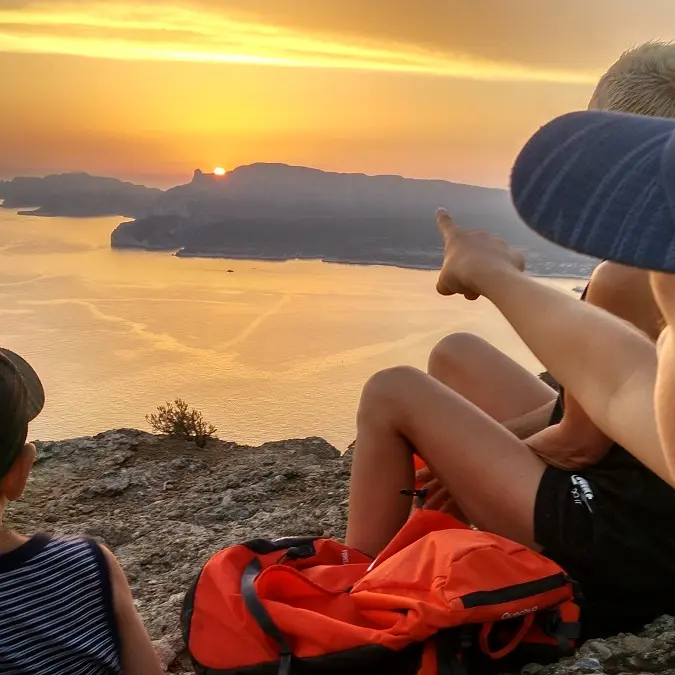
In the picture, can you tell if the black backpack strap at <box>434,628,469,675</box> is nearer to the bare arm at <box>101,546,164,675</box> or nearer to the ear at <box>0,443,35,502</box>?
the bare arm at <box>101,546,164,675</box>

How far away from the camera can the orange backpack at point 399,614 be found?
163 centimetres

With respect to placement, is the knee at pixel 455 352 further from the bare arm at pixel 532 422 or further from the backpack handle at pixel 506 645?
the backpack handle at pixel 506 645

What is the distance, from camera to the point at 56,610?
57.7 inches

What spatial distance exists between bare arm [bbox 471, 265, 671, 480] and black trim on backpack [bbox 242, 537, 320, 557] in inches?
30.5

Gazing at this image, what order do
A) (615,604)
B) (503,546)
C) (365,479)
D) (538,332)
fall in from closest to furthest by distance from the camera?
(538,332) < (503,546) < (615,604) < (365,479)

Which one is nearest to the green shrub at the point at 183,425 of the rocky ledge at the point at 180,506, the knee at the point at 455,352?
the rocky ledge at the point at 180,506

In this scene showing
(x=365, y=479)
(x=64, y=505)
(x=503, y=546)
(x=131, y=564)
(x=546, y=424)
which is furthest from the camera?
(x=64, y=505)

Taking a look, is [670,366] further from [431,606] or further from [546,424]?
[546,424]

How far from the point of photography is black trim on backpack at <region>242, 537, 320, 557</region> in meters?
1.97

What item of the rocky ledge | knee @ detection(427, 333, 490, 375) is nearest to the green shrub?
the rocky ledge

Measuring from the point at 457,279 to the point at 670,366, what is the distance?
A: 3.10 feet

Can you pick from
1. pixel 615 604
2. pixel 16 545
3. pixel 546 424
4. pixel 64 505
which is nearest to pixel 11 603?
pixel 16 545

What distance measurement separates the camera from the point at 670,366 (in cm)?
92

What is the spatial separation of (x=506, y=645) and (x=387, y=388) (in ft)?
2.39
